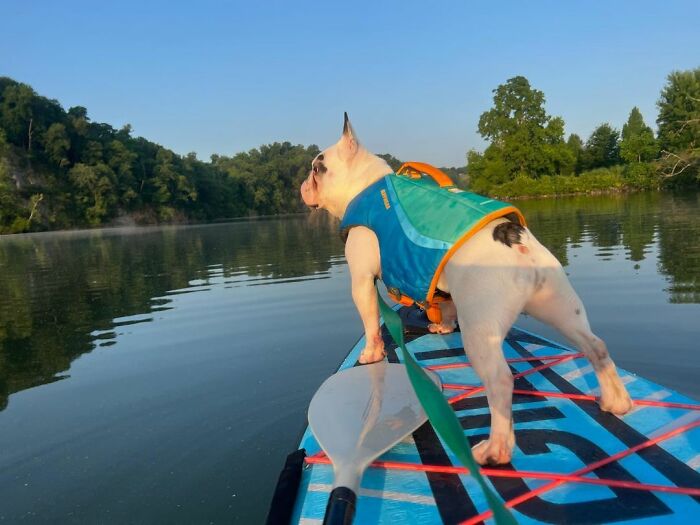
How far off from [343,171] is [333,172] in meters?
Result: 0.09

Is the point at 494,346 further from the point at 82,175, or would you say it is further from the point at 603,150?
the point at 603,150

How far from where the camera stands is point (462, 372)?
4180 millimetres

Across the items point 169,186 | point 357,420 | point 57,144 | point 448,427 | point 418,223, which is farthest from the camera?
point 169,186

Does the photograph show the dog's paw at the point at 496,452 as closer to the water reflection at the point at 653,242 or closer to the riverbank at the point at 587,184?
the water reflection at the point at 653,242

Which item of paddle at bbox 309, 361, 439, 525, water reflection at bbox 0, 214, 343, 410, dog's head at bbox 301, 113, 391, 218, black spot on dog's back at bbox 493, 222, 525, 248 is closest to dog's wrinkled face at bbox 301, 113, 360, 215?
dog's head at bbox 301, 113, 391, 218

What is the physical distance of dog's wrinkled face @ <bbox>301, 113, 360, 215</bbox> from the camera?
4293 millimetres

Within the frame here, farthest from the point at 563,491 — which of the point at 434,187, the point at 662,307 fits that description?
the point at 662,307

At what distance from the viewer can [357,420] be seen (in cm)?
309

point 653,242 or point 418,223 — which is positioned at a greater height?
point 418,223

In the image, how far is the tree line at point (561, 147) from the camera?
62500 millimetres

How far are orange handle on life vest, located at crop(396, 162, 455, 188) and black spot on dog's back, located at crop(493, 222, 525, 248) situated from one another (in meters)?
0.97

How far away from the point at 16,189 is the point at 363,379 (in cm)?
7523

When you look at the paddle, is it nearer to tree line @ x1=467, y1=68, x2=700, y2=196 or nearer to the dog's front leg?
the dog's front leg

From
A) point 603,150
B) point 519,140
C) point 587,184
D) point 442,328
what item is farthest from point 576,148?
point 442,328
